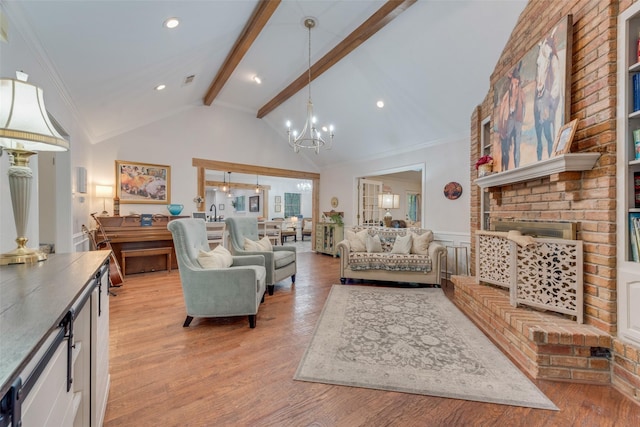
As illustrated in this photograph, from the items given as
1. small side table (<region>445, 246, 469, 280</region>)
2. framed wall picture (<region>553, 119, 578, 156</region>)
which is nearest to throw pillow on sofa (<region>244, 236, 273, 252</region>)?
small side table (<region>445, 246, 469, 280</region>)

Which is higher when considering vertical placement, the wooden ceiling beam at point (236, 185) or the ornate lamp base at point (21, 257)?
the wooden ceiling beam at point (236, 185)

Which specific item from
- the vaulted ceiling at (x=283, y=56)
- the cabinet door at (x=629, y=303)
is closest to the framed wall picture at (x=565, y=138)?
the cabinet door at (x=629, y=303)

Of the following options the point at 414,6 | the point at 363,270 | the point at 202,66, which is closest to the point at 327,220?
the point at 363,270

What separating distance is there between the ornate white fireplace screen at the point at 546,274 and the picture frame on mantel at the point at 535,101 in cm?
76

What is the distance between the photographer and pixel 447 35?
10.4ft

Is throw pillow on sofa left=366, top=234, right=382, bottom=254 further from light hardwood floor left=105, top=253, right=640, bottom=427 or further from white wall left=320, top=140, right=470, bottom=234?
light hardwood floor left=105, top=253, right=640, bottom=427

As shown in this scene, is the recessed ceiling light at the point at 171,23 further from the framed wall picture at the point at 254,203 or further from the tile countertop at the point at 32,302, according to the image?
the framed wall picture at the point at 254,203

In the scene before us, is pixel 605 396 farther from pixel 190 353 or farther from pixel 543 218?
pixel 190 353

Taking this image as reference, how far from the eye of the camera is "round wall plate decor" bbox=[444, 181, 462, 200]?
4.43m

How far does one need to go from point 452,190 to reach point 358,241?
178 cm

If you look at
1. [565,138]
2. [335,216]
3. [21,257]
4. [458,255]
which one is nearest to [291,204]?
[335,216]

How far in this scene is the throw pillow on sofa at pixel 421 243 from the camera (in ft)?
13.9

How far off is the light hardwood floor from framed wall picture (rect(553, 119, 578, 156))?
1650 millimetres

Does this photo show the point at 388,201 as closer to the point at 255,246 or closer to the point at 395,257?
the point at 395,257
